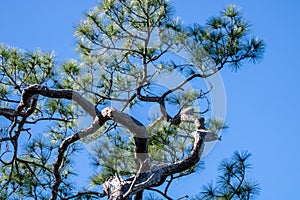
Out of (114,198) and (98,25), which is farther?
(98,25)

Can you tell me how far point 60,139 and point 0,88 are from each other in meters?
0.40

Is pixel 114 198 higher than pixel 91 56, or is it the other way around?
pixel 91 56

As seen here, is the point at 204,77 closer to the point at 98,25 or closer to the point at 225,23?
the point at 225,23

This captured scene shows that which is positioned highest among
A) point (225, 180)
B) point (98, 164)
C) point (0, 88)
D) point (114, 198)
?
point (0, 88)

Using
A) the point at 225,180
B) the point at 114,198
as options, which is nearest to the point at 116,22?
the point at 225,180

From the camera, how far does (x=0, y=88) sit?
3.12 meters

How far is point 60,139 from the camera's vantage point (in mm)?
3209

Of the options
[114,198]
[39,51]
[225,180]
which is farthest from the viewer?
[39,51]

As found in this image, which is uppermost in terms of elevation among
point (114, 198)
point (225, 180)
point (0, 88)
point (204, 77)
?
point (0, 88)

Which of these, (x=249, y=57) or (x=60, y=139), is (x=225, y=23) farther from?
(x=60, y=139)

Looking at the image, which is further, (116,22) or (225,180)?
(116,22)

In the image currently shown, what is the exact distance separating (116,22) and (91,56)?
236mm

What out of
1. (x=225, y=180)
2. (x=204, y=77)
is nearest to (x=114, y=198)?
(x=225, y=180)

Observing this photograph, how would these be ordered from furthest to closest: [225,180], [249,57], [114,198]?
[249,57] → [225,180] → [114,198]
